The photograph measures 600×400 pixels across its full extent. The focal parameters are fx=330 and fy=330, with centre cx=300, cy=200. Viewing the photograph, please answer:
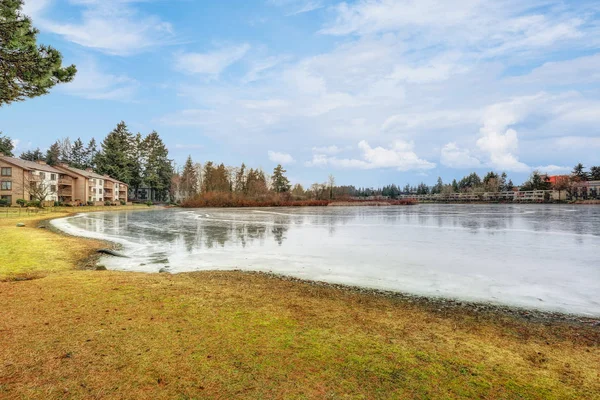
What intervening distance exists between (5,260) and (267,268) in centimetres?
759

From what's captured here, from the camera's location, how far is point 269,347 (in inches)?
159

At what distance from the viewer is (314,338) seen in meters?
4.35

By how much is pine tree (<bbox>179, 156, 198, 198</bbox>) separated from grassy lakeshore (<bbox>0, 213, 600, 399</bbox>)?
79438mm

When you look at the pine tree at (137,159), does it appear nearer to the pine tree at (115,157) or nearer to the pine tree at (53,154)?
the pine tree at (115,157)

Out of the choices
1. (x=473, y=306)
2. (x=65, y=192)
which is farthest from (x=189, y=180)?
(x=473, y=306)

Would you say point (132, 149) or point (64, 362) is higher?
point (132, 149)

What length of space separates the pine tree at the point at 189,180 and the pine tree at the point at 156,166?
12.8ft

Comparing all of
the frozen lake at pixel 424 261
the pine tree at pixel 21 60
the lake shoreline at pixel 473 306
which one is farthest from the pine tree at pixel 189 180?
the lake shoreline at pixel 473 306

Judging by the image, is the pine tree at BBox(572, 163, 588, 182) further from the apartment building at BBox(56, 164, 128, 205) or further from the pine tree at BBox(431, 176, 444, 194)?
the apartment building at BBox(56, 164, 128, 205)

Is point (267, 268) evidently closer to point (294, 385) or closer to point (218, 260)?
point (218, 260)

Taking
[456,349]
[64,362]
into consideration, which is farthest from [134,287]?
[456,349]

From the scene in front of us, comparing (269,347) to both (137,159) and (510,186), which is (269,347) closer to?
(137,159)

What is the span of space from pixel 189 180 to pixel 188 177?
108 cm

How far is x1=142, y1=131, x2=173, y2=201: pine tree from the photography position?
73.9m
